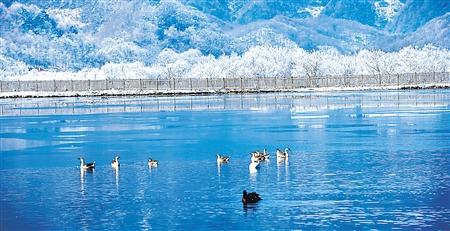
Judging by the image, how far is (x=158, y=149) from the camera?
42.3 meters

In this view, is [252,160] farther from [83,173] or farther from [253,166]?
[83,173]

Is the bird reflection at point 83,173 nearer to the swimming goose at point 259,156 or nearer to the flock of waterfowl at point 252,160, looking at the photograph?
the flock of waterfowl at point 252,160

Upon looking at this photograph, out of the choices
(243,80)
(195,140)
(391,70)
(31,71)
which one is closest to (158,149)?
(195,140)

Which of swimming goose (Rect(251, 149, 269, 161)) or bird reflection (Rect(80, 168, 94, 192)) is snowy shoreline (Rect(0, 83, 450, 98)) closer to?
swimming goose (Rect(251, 149, 269, 161))

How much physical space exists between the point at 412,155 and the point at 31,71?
152 m

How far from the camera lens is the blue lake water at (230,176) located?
966 inches

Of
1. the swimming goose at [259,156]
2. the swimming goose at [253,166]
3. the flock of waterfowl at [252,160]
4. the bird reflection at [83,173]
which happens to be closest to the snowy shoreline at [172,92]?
the swimming goose at [259,156]

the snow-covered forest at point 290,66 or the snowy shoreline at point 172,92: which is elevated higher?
the snow-covered forest at point 290,66

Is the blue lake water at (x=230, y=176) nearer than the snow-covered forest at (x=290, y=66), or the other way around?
the blue lake water at (x=230, y=176)

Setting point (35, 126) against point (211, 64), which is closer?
point (35, 126)

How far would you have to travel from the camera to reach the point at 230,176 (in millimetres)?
32125

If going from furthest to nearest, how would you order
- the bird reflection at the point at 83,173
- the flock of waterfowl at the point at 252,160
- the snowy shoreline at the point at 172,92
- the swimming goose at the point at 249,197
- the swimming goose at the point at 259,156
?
the snowy shoreline at the point at 172,92 → the swimming goose at the point at 259,156 → the flock of waterfowl at the point at 252,160 → the bird reflection at the point at 83,173 → the swimming goose at the point at 249,197

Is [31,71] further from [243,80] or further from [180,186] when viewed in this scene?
[180,186]

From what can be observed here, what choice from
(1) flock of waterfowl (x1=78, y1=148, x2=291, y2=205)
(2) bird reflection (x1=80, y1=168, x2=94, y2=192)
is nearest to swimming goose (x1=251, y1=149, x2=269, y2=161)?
(1) flock of waterfowl (x1=78, y1=148, x2=291, y2=205)
